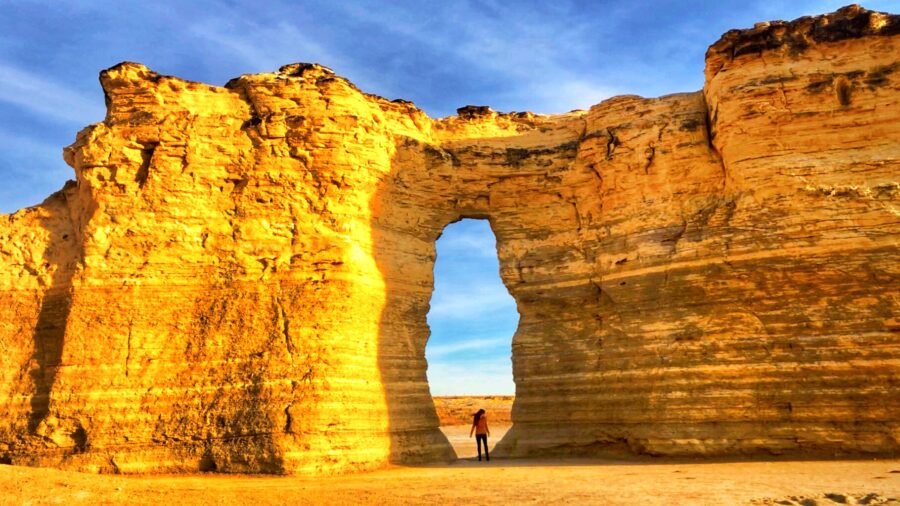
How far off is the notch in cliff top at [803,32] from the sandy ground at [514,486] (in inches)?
294

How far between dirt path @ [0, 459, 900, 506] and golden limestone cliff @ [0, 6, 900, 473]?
1.10 metres

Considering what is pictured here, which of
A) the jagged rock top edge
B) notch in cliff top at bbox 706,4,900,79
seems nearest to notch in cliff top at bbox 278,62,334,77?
the jagged rock top edge

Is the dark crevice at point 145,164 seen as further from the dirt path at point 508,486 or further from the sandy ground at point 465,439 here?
the sandy ground at point 465,439

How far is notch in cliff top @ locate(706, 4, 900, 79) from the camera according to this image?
12.5 meters

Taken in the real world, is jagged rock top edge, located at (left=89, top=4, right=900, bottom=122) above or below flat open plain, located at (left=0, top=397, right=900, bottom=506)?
above

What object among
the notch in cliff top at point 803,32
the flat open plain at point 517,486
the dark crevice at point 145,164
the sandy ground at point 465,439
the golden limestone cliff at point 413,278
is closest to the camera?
the flat open plain at point 517,486

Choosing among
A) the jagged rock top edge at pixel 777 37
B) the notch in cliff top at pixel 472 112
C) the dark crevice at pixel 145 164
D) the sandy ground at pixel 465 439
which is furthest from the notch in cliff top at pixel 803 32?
the dark crevice at pixel 145 164

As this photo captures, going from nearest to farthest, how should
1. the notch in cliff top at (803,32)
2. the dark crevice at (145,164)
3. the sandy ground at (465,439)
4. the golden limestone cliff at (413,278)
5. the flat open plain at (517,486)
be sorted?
the flat open plain at (517,486)
the golden limestone cliff at (413,278)
the notch in cliff top at (803,32)
the dark crevice at (145,164)
the sandy ground at (465,439)

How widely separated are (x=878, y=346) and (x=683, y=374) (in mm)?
2978

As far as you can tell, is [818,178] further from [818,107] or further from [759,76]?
[759,76]

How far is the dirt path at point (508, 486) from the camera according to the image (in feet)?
25.2

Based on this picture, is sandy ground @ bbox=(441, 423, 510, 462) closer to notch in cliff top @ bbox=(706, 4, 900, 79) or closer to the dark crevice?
the dark crevice

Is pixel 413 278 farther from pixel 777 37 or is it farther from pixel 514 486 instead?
pixel 777 37

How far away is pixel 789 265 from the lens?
11.6 meters
